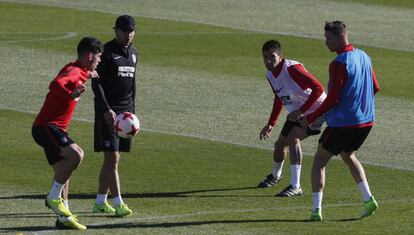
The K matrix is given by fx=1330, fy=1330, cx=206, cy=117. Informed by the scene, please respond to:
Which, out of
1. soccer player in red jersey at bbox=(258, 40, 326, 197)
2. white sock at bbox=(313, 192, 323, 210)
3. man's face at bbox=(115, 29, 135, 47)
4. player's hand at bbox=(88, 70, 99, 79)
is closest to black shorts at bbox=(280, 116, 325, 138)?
soccer player in red jersey at bbox=(258, 40, 326, 197)

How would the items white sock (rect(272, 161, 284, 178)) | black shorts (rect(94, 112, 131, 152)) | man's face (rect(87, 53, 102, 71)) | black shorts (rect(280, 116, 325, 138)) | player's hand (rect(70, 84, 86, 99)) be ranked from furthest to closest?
white sock (rect(272, 161, 284, 178)), black shorts (rect(280, 116, 325, 138)), black shorts (rect(94, 112, 131, 152)), man's face (rect(87, 53, 102, 71)), player's hand (rect(70, 84, 86, 99))

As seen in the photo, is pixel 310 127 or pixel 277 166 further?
pixel 277 166

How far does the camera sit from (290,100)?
1705 centimetres

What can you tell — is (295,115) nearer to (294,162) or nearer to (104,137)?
(294,162)

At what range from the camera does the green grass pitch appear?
1495 centimetres

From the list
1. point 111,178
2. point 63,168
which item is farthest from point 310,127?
point 63,168

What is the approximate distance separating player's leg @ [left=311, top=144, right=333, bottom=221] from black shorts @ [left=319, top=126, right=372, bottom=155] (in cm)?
9

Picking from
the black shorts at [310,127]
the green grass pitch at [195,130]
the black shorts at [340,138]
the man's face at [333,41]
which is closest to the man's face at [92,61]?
the green grass pitch at [195,130]

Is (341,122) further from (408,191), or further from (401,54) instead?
(401,54)

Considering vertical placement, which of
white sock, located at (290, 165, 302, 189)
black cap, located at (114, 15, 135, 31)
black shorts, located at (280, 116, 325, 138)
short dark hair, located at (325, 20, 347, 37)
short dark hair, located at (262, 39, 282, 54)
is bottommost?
white sock, located at (290, 165, 302, 189)

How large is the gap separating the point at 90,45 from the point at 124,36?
96cm

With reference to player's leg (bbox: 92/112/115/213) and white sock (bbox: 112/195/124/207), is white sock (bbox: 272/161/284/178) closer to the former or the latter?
player's leg (bbox: 92/112/115/213)

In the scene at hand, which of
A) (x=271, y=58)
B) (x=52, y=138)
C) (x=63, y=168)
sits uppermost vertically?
(x=271, y=58)

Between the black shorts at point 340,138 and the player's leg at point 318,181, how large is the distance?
0.30ft
